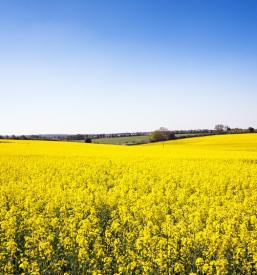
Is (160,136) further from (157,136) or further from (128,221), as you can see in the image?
(128,221)

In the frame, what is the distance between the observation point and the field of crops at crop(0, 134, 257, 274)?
6523 millimetres

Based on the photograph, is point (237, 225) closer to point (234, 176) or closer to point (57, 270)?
point (57, 270)

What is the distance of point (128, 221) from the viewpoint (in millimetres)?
8789

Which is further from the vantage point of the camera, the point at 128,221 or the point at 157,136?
the point at 157,136

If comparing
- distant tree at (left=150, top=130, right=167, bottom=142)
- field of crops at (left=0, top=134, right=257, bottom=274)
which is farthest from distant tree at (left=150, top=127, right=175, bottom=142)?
field of crops at (left=0, top=134, right=257, bottom=274)

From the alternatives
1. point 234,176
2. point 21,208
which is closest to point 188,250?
point 21,208

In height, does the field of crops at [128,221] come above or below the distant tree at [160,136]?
below

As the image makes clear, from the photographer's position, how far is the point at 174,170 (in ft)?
56.5

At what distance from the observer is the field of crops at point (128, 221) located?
6.52 meters

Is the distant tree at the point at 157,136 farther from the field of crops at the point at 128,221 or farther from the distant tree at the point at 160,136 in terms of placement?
the field of crops at the point at 128,221

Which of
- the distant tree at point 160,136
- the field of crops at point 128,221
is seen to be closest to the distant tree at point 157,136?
the distant tree at point 160,136

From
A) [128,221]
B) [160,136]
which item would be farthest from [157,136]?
[128,221]

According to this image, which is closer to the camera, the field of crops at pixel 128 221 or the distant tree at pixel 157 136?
the field of crops at pixel 128 221

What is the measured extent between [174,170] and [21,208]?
8145 millimetres
